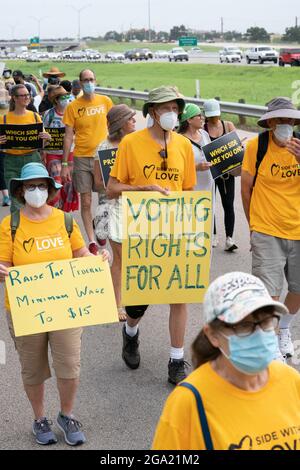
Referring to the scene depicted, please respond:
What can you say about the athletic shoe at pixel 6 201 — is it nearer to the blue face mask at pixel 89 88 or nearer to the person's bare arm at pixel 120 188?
the blue face mask at pixel 89 88

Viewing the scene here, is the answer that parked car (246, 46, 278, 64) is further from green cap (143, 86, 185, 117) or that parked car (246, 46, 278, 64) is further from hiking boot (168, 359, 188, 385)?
hiking boot (168, 359, 188, 385)

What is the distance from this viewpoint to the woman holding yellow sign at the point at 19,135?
30.4 ft

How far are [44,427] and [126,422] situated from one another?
56cm

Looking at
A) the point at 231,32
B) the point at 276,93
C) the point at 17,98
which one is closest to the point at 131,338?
the point at 17,98

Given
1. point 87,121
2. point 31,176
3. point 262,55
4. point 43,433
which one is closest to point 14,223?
point 31,176

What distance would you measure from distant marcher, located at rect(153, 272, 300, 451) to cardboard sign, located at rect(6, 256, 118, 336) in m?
1.89

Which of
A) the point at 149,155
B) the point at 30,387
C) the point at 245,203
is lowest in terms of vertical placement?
the point at 30,387

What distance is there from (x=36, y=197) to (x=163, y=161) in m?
1.18

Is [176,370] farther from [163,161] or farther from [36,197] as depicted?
[36,197]

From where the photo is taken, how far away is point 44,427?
15.7 ft

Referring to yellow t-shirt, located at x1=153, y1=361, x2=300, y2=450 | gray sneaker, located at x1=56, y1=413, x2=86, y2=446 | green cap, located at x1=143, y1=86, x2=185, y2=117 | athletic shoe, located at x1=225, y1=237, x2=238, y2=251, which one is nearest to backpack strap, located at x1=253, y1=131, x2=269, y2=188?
green cap, located at x1=143, y1=86, x2=185, y2=117

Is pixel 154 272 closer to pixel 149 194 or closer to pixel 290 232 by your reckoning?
pixel 149 194

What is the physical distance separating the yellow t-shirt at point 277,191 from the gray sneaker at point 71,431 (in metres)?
1.94

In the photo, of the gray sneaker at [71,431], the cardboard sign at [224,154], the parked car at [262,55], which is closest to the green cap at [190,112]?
the cardboard sign at [224,154]
